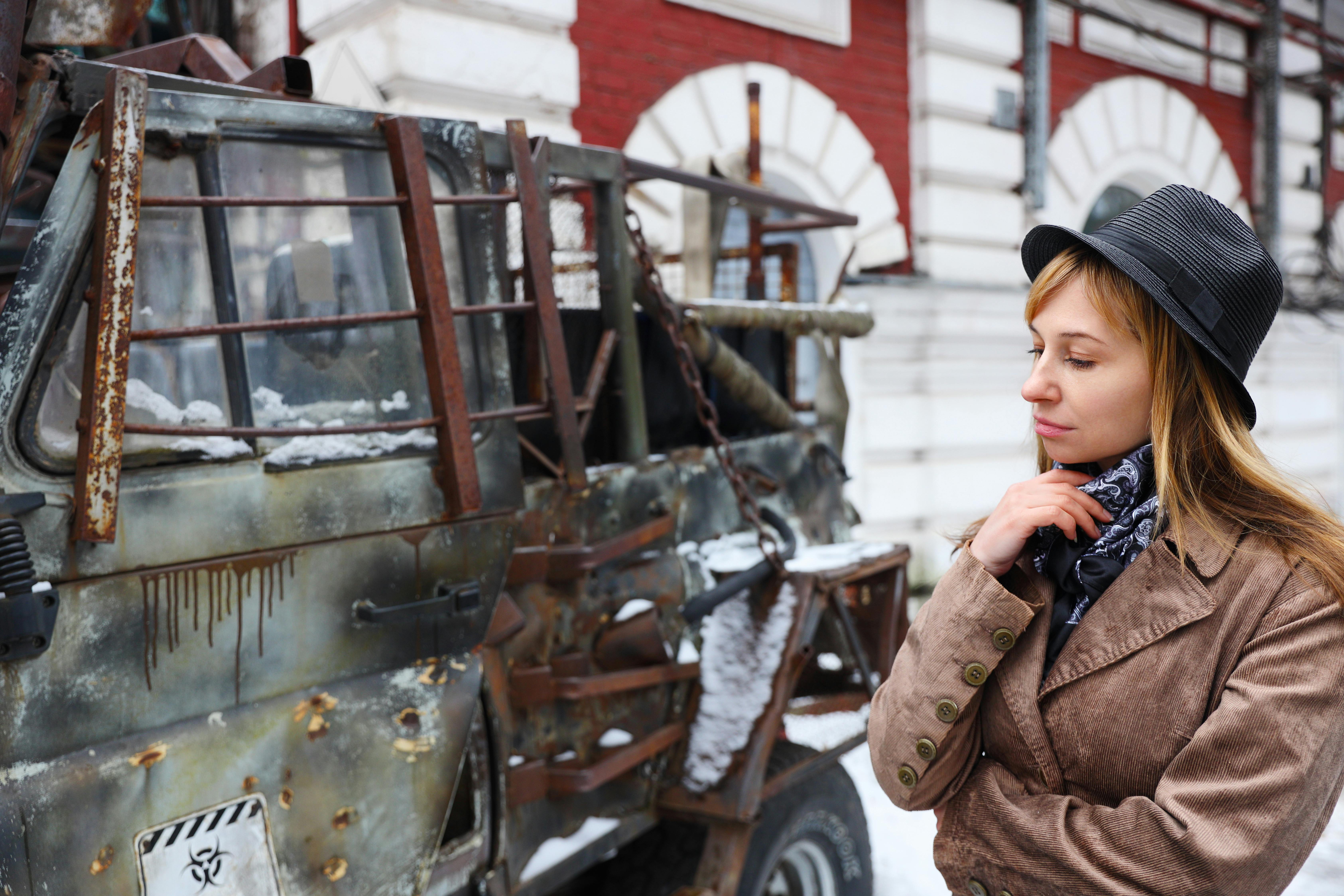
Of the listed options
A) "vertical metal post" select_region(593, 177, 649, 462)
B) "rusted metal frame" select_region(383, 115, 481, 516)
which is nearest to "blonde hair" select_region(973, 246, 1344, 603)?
"rusted metal frame" select_region(383, 115, 481, 516)

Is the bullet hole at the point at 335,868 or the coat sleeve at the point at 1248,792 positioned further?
the bullet hole at the point at 335,868

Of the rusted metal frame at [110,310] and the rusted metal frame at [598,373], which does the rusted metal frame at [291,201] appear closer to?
the rusted metal frame at [110,310]

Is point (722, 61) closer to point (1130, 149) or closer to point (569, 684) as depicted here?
point (1130, 149)

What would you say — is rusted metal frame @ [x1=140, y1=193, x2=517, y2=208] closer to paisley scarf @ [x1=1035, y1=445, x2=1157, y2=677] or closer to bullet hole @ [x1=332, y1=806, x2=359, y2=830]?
bullet hole @ [x1=332, y1=806, x2=359, y2=830]

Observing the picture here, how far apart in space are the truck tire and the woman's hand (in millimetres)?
1769

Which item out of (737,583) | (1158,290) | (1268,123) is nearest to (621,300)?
(737,583)

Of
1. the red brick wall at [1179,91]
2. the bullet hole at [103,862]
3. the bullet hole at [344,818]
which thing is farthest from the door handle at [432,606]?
the red brick wall at [1179,91]

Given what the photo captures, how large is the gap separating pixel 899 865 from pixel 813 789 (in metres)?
1.17

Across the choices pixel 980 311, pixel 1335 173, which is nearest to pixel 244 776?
pixel 980 311

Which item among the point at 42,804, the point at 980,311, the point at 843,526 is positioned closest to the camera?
the point at 42,804

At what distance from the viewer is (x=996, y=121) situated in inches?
329

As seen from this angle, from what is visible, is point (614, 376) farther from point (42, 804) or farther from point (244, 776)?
point (42, 804)

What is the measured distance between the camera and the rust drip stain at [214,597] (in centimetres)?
186

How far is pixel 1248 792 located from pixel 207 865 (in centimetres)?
170
